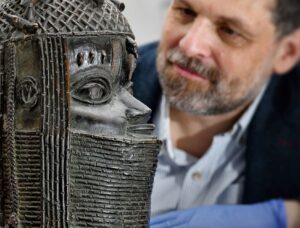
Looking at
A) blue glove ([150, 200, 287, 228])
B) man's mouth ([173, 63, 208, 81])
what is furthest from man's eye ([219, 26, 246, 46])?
blue glove ([150, 200, 287, 228])

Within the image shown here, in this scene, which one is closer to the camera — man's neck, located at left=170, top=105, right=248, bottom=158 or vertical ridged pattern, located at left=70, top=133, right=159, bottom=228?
vertical ridged pattern, located at left=70, top=133, right=159, bottom=228

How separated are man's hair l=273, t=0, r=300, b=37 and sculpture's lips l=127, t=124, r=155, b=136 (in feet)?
2.83

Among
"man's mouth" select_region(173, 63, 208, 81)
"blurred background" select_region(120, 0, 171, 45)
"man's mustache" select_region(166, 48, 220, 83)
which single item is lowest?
"blurred background" select_region(120, 0, 171, 45)

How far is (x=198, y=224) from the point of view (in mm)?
1498

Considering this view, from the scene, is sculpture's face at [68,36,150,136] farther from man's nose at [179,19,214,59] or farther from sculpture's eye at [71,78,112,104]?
man's nose at [179,19,214,59]

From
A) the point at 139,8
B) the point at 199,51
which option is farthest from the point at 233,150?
the point at 139,8

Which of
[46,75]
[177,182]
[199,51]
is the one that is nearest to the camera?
[46,75]

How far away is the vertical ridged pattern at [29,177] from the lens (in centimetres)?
77

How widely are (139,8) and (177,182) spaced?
783 mm

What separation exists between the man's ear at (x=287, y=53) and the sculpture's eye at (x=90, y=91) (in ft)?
3.46

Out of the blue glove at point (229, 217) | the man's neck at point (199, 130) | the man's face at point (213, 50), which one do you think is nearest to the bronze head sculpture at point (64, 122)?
the blue glove at point (229, 217)

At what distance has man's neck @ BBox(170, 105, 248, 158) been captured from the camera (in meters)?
1.78

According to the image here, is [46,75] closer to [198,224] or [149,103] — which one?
[198,224]

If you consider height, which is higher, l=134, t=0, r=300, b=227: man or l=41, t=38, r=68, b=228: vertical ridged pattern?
l=41, t=38, r=68, b=228: vertical ridged pattern
